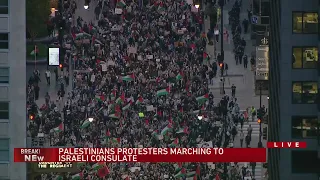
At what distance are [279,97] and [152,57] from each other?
4451 cm

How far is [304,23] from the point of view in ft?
502

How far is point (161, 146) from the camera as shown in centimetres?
18438

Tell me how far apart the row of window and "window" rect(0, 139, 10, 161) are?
64.6 feet

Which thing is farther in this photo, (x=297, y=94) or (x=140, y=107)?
(x=140, y=107)

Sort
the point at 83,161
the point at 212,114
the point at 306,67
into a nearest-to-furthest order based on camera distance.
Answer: the point at 306,67 < the point at 83,161 < the point at 212,114

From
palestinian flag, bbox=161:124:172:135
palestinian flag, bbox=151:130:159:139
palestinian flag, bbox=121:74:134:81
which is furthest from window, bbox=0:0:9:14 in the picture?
palestinian flag, bbox=121:74:134:81

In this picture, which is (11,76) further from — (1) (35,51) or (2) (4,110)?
(1) (35,51)

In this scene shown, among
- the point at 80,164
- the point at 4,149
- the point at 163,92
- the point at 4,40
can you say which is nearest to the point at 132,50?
the point at 163,92

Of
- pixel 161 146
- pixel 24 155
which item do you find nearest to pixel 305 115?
pixel 24 155

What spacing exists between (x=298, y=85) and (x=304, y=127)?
3.07 m

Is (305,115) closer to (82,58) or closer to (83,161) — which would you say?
(83,161)

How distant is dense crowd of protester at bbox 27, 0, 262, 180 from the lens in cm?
18175

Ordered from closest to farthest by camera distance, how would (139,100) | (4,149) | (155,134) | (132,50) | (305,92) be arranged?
1. (4,149)
2. (305,92)
3. (155,134)
4. (139,100)
5. (132,50)

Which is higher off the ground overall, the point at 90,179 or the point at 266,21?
the point at 266,21
